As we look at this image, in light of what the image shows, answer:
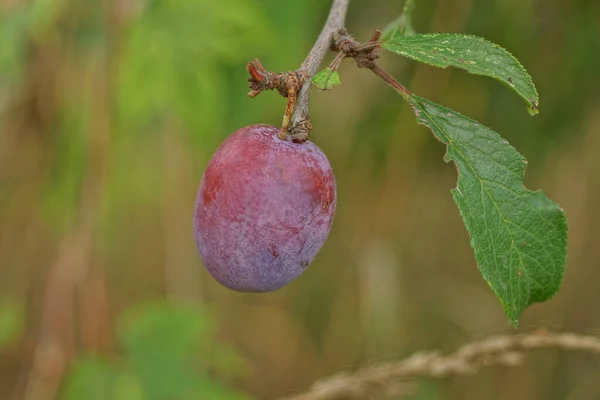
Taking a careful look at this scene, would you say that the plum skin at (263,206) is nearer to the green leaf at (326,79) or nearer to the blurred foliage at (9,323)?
the green leaf at (326,79)

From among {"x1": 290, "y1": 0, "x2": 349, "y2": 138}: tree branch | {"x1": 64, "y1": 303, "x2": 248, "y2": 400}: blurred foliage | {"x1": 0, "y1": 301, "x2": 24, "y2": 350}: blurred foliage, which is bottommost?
{"x1": 64, "y1": 303, "x2": 248, "y2": 400}: blurred foliage

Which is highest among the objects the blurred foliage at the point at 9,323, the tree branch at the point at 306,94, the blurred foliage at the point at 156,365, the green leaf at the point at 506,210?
the tree branch at the point at 306,94

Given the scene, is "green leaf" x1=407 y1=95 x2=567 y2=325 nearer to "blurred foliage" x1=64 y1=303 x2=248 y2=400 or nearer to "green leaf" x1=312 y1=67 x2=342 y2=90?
"green leaf" x1=312 y1=67 x2=342 y2=90

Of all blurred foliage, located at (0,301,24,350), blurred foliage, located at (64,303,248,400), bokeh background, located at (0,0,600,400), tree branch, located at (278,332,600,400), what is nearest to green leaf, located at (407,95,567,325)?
tree branch, located at (278,332,600,400)

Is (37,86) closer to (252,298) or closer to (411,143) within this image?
(411,143)

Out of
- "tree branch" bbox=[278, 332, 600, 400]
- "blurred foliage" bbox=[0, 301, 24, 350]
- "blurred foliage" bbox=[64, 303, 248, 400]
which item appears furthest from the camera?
"blurred foliage" bbox=[0, 301, 24, 350]

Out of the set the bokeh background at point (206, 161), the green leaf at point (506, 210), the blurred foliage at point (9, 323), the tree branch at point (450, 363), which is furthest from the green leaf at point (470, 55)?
the blurred foliage at point (9, 323)

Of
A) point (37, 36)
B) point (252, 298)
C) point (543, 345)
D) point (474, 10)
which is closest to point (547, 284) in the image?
point (543, 345)
